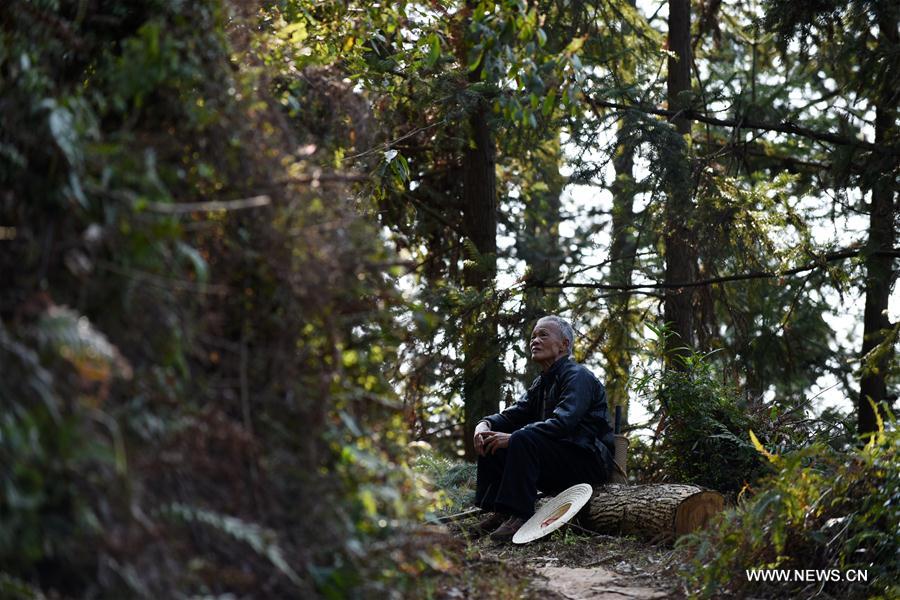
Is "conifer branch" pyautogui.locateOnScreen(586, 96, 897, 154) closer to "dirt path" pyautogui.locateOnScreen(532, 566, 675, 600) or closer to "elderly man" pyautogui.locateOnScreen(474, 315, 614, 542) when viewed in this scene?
"elderly man" pyautogui.locateOnScreen(474, 315, 614, 542)

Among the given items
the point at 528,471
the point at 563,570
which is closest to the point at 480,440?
the point at 528,471

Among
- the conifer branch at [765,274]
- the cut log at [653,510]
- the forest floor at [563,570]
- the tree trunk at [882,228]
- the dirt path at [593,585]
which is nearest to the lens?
the forest floor at [563,570]

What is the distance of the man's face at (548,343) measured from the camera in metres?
8.03

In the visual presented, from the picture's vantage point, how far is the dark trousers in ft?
24.2

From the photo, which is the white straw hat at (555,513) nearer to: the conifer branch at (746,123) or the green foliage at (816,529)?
the green foliage at (816,529)

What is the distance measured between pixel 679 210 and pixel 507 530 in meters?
5.30

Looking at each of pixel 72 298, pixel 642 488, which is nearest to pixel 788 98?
pixel 642 488

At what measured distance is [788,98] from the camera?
12.1m

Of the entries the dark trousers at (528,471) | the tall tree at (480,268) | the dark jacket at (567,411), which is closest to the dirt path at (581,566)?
the dark trousers at (528,471)

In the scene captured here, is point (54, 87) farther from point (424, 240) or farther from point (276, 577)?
point (424, 240)

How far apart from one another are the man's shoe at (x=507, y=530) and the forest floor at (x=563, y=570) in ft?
0.24

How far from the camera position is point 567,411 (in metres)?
7.57

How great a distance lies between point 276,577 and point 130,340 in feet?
3.11

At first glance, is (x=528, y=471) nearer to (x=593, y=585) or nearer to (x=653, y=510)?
(x=653, y=510)
